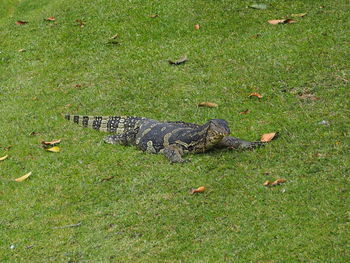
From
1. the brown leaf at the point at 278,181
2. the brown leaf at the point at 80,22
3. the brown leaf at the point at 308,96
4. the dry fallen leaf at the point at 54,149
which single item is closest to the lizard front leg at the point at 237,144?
the brown leaf at the point at 278,181

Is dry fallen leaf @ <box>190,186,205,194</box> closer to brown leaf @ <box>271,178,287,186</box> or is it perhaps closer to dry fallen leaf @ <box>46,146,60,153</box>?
brown leaf @ <box>271,178,287,186</box>

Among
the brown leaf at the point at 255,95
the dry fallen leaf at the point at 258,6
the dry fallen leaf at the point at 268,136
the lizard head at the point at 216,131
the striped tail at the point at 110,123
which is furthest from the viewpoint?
the dry fallen leaf at the point at 258,6

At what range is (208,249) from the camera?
7.50 metres

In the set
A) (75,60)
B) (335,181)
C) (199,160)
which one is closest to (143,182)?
(199,160)

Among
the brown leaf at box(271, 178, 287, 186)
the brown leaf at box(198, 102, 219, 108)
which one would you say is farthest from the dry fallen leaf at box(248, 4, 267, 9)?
the brown leaf at box(271, 178, 287, 186)

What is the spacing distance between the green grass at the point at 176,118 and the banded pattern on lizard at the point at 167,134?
0.20 m

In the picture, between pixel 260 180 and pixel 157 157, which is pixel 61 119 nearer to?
pixel 157 157

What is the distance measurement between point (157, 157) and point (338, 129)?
2.87m

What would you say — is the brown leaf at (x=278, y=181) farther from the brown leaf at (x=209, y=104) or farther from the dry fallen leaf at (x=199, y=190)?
the brown leaf at (x=209, y=104)

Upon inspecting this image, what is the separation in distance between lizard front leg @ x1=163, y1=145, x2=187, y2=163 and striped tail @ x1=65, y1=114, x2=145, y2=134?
1.44m

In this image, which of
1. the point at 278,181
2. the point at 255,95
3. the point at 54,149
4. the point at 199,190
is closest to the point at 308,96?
the point at 255,95

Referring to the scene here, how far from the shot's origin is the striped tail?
1196 cm

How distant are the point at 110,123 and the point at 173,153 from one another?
2297 mm

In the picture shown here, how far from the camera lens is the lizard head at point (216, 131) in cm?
984
